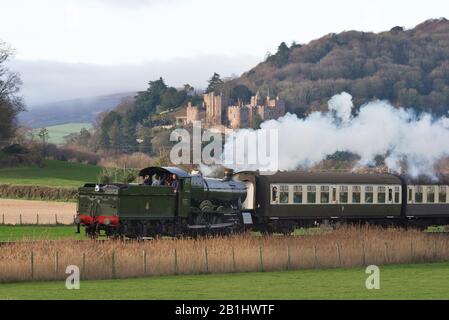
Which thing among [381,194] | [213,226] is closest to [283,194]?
[213,226]

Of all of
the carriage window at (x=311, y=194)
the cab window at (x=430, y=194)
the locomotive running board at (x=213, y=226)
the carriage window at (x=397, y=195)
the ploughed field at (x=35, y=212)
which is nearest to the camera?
the locomotive running board at (x=213, y=226)

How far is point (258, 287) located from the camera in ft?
117

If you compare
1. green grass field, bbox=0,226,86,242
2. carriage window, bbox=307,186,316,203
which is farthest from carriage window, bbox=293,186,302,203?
green grass field, bbox=0,226,86,242

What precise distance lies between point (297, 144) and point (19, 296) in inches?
1530

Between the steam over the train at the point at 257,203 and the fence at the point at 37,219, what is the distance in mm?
20788

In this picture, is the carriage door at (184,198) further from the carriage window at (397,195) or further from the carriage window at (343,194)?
the carriage window at (397,195)

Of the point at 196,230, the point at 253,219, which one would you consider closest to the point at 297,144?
the point at 253,219

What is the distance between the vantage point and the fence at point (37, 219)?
238ft

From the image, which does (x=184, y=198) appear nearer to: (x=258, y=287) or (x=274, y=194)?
(x=274, y=194)

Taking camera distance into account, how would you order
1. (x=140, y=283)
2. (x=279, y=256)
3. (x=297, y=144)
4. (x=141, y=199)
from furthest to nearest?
(x=297, y=144), (x=141, y=199), (x=279, y=256), (x=140, y=283)

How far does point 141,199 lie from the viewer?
158 ft

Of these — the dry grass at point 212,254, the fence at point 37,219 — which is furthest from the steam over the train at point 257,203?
the fence at point 37,219
